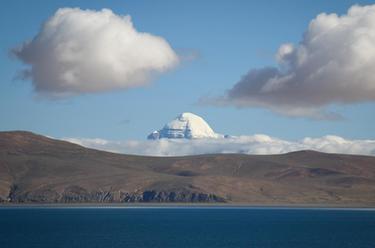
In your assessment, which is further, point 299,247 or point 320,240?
point 320,240

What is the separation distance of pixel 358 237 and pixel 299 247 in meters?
23.3

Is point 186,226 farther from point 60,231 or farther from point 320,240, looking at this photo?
point 320,240

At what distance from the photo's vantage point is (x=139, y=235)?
436 feet

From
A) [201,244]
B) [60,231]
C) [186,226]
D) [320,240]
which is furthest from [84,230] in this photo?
[320,240]

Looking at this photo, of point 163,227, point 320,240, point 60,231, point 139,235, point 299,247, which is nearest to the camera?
point 299,247

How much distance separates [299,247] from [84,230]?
5066 cm

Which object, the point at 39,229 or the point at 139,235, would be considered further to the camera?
the point at 39,229

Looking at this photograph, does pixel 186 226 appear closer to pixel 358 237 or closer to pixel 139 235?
pixel 139 235

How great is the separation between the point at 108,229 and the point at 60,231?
11.0 metres

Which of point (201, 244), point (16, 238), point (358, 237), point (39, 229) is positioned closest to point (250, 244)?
point (201, 244)

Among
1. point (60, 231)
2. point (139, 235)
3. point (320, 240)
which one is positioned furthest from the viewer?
point (60, 231)

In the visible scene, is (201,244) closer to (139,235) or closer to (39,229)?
(139,235)

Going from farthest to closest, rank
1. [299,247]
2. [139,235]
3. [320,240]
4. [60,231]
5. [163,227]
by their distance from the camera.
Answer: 1. [163,227]
2. [60,231]
3. [139,235]
4. [320,240]
5. [299,247]

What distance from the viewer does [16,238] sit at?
124 m
